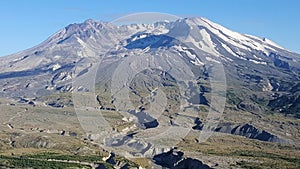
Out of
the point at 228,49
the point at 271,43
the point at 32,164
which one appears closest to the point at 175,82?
the point at 228,49

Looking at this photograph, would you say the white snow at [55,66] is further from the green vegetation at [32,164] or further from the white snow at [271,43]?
the green vegetation at [32,164]

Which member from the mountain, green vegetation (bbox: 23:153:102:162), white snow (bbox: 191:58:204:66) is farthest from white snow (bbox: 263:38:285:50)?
green vegetation (bbox: 23:153:102:162)

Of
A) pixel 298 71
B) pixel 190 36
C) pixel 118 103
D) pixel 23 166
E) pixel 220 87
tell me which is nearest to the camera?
pixel 23 166

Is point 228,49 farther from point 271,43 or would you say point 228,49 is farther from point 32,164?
point 32,164

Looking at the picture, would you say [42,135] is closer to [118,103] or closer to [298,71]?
[118,103]

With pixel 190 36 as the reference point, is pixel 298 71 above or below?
below

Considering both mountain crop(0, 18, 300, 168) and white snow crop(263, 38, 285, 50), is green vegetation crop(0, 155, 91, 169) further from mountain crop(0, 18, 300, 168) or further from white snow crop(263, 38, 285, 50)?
white snow crop(263, 38, 285, 50)

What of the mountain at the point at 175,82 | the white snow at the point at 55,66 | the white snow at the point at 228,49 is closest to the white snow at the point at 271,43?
the mountain at the point at 175,82

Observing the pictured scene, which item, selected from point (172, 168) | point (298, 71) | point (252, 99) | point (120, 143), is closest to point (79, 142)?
point (120, 143)

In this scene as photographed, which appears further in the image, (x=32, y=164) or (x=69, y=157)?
(x=69, y=157)
